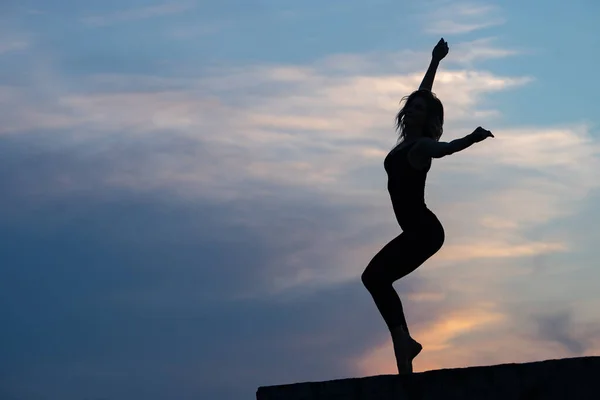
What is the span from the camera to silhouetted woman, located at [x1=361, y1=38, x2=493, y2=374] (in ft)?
32.0

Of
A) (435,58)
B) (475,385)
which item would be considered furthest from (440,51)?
(475,385)

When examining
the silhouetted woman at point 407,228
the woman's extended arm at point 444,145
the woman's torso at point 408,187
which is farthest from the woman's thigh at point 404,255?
the woman's extended arm at point 444,145

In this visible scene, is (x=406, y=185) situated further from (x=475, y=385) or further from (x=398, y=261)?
(x=475, y=385)

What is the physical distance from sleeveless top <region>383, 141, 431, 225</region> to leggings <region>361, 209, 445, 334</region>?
100 millimetres

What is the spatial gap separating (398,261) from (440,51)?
2.62m

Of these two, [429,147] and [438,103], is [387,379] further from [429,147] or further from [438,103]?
[438,103]

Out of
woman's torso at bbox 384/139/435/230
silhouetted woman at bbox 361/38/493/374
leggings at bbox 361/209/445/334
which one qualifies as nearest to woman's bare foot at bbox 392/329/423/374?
silhouetted woman at bbox 361/38/493/374

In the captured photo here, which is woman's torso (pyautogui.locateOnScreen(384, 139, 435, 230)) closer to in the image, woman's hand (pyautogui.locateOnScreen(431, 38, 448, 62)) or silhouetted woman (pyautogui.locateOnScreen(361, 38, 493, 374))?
silhouetted woman (pyautogui.locateOnScreen(361, 38, 493, 374))

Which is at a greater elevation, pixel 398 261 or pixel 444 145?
pixel 444 145

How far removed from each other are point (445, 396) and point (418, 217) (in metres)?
2.19

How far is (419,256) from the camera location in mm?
9930

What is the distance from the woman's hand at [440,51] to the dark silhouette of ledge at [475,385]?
3944mm

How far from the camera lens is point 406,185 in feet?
32.7

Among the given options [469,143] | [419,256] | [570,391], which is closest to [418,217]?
[419,256]
